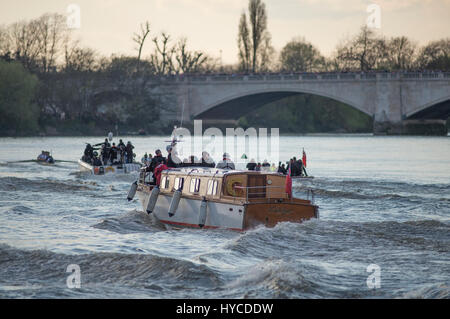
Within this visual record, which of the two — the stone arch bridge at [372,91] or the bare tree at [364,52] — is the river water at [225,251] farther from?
the bare tree at [364,52]

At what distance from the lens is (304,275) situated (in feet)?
59.1

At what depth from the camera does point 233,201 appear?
2366 centimetres

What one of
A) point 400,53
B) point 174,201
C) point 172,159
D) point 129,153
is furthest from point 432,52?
point 174,201

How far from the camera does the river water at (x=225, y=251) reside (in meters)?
17.2

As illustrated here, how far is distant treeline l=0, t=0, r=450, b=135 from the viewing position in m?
102

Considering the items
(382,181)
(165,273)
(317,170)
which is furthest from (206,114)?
(165,273)

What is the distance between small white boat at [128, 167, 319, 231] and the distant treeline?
7381 centimetres

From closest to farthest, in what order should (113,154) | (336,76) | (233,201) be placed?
1. (233,201)
2. (113,154)
3. (336,76)

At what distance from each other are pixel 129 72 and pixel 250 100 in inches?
805

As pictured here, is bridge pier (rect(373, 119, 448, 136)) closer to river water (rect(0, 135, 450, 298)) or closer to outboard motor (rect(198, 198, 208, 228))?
river water (rect(0, 135, 450, 298))

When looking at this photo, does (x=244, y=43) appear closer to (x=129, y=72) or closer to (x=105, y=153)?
(x=129, y=72)

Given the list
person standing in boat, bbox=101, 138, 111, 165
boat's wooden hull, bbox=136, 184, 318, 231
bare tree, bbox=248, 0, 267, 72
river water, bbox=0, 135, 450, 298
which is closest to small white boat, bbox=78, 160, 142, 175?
person standing in boat, bbox=101, 138, 111, 165

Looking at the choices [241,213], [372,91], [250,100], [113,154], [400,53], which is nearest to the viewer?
[241,213]

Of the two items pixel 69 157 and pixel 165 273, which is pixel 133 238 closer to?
pixel 165 273
